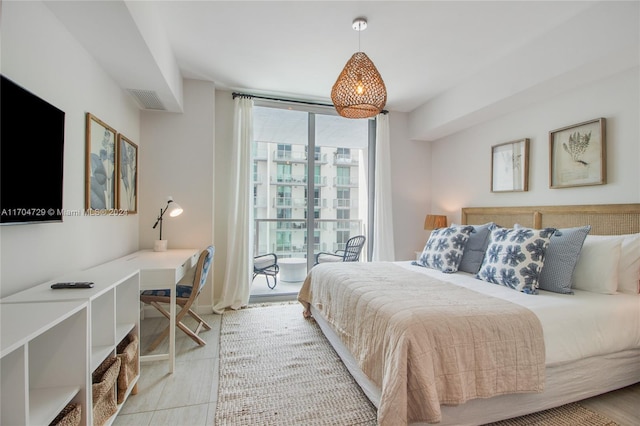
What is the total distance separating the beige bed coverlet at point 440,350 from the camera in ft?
4.47

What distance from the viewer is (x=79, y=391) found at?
124cm

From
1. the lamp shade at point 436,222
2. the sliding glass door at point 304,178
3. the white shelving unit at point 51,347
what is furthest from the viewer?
the sliding glass door at point 304,178

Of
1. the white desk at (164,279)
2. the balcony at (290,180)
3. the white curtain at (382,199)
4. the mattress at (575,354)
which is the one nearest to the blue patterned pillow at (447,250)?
the mattress at (575,354)

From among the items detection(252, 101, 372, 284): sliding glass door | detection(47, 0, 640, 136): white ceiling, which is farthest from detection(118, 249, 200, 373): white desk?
detection(252, 101, 372, 284): sliding glass door

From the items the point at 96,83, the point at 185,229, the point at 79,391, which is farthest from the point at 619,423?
the point at 96,83

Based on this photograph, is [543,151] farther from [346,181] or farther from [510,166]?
[346,181]

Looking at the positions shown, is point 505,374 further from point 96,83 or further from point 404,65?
point 96,83

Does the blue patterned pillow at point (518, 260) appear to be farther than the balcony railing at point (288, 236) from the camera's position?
No

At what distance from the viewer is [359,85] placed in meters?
2.21

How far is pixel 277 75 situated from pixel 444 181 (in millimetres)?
2741

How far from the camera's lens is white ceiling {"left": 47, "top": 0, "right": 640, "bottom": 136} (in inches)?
78.4

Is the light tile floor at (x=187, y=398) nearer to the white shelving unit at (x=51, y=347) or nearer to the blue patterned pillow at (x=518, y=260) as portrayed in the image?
the white shelving unit at (x=51, y=347)

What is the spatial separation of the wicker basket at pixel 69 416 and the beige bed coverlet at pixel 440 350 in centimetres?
130

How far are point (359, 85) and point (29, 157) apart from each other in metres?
2.01
